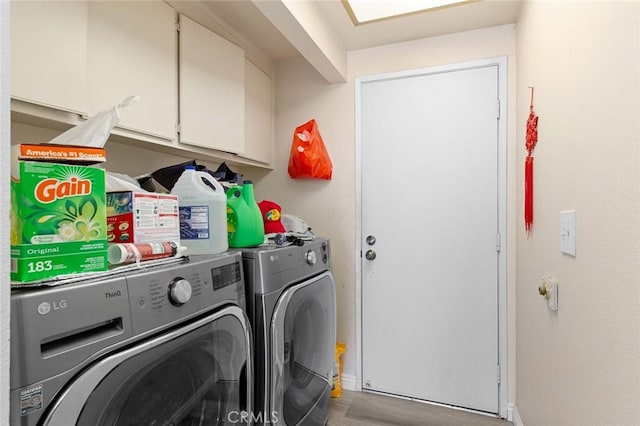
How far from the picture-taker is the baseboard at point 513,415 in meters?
1.86

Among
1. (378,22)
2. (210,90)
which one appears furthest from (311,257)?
(378,22)

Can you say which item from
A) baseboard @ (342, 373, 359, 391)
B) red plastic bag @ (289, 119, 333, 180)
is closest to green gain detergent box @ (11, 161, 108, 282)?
red plastic bag @ (289, 119, 333, 180)

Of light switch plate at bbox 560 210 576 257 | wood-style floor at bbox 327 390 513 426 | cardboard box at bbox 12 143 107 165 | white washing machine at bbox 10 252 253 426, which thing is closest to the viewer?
white washing machine at bbox 10 252 253 426

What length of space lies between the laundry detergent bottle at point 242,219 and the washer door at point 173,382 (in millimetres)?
376

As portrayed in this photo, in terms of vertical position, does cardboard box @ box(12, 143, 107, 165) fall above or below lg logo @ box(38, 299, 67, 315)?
above

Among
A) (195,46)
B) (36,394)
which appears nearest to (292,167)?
(195,46)

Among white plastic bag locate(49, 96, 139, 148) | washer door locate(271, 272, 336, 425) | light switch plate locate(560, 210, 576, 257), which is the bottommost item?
washer door locate(271, 272, 336, 425)

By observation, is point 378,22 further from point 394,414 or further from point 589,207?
point 394,414

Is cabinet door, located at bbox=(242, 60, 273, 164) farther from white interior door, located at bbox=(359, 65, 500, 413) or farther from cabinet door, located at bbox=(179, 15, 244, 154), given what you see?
white interior door, located at bbox=(359, 65, 500, 413)

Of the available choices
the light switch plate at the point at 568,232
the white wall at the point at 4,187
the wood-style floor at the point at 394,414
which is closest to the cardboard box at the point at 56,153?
the white wall at the point at 4,187

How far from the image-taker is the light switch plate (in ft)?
3.19

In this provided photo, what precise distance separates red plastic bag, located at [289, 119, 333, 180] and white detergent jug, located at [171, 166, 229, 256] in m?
1.13

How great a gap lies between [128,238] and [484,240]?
193 cm

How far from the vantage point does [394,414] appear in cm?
205
